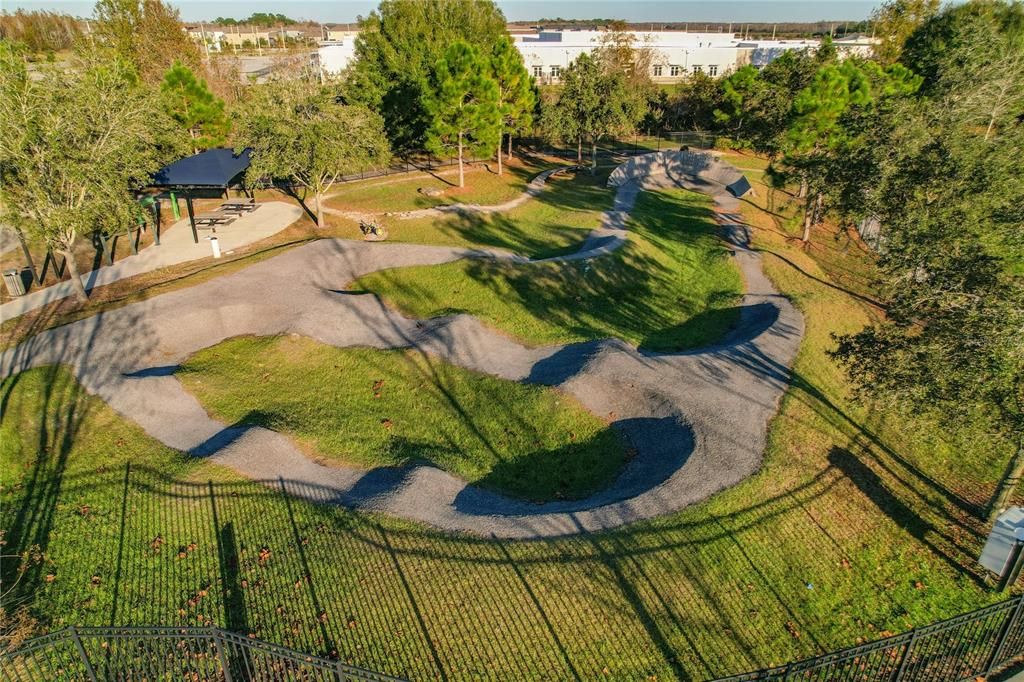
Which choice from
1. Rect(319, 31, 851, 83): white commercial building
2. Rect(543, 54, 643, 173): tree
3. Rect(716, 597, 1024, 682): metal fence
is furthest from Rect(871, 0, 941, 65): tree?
Rect(716, 597, 1024, 682): metal fence

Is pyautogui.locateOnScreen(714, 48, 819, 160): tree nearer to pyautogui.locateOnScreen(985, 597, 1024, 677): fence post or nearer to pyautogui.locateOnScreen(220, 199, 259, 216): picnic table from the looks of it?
pyautogui.locateOnScreen(985, 597, 1024, 677): fence post

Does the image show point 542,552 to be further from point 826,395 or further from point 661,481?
point 826,395

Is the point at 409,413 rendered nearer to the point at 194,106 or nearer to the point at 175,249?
the point at 175,249

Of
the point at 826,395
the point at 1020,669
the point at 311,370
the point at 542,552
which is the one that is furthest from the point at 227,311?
the point at 1020,669

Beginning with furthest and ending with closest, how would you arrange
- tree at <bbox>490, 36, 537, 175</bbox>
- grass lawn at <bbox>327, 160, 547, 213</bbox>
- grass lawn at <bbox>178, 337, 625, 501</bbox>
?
1. tree at <bbox>490, 36, 537, 175</bbox>
2. grass lawn at <bbox>327, 160, 547, 213</bbox>
3. grass lawn at <bbox>178, 337, 625, 501</bbox>

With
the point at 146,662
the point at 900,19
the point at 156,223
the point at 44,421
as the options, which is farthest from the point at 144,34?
the point at 900,19

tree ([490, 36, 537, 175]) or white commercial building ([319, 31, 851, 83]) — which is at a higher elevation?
white commercial building ([319, 31, 851, 83])

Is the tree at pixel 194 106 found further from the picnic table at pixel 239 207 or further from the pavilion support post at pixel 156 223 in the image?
the pavilion support post at pixel 156 223
